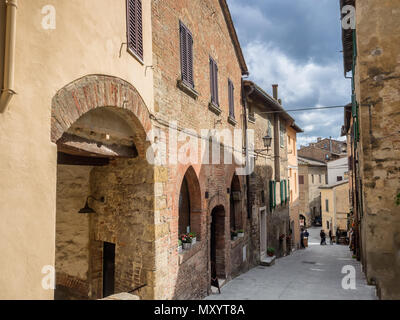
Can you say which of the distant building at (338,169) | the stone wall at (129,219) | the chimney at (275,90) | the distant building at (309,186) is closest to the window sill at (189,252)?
the stone wall at (129,219)

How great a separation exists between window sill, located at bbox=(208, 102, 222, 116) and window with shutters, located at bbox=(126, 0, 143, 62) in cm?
375

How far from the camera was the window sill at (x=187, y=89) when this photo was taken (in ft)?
22.4

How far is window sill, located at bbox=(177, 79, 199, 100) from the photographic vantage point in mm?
6824

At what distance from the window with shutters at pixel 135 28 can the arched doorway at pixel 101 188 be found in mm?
671

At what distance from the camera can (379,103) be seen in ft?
26.2

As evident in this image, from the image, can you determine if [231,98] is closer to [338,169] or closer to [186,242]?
[186,242]

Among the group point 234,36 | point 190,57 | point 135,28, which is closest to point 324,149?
point 234,36

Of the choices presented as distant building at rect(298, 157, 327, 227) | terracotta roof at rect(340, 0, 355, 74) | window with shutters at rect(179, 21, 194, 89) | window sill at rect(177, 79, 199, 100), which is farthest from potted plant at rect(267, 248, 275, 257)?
distant building at rect(298, 157, 327, 227)

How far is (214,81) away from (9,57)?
7166 mm

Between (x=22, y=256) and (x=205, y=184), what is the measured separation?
5.63 metres

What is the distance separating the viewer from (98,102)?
161 inches

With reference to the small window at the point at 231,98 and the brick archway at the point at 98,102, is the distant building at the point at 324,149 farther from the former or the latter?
the brick archway at the point at 98,102

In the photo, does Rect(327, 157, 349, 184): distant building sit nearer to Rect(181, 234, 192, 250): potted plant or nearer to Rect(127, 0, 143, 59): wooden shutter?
Rect(181, 234, 192, 250): potted plant
